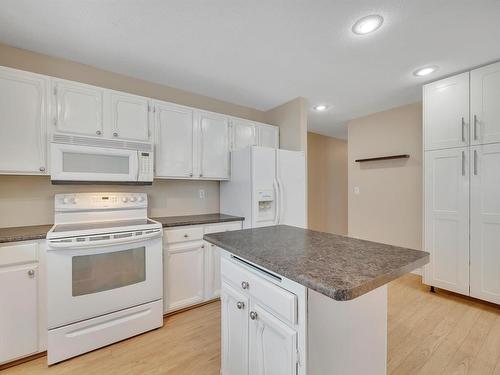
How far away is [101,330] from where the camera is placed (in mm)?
1821

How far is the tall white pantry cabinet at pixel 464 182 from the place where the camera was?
2.25 metres

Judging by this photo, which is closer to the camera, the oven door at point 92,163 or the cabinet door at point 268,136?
the oven door at point 92,163

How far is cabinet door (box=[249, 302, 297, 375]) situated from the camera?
0.90 meters

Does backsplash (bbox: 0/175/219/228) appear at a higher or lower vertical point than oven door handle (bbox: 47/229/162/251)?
higher

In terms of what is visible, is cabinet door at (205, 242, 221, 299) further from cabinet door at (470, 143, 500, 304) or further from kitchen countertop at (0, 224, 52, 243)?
cabinet door at (470, 143, 500, 304)

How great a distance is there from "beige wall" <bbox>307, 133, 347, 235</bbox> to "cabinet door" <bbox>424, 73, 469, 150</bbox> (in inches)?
95.2

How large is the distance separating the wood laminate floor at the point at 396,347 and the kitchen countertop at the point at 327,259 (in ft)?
3.47

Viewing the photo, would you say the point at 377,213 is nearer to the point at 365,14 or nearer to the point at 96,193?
the point at 365,14

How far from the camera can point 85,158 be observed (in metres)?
2.04

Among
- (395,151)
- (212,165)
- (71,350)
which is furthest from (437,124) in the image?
(71,350)

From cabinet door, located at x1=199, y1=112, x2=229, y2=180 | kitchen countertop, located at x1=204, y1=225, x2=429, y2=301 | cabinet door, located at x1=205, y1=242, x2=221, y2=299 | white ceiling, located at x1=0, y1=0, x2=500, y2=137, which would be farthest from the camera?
cabinet door, located at x1=199, y1=112, x2=229, y2=180

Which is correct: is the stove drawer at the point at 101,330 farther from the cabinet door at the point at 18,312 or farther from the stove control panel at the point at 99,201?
the stove control panel at the point at 99,201

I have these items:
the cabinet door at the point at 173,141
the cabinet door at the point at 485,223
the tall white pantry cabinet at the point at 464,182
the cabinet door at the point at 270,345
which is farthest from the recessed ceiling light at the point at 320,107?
the cabinet door at the point at 270,345

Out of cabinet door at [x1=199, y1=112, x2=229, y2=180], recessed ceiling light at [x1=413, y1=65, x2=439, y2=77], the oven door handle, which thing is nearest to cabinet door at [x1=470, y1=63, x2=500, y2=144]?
recessed ceiling light at [x1=413, y1=65, x2=439, y2=77]
